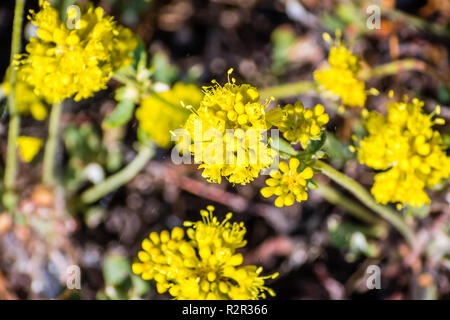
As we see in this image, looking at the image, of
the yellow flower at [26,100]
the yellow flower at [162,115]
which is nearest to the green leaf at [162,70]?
the yellow flower at [162,115]

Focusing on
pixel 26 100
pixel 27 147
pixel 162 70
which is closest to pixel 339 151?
pixel 162 70

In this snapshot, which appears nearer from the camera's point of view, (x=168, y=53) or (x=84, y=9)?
(x=84, y=9)

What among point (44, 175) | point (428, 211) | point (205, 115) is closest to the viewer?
point (205, 115)

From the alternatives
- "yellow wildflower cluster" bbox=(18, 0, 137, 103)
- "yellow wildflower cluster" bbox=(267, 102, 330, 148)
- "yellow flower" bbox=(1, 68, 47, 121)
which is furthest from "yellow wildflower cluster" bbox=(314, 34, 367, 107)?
"yellow flower" bbox=(1, 68, 47, 121)

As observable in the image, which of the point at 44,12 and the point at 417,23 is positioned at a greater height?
the point at 417,23

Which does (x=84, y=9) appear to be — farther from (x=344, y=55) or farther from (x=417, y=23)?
(x=417, y=23)

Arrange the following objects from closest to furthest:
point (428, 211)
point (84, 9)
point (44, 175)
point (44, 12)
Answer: point (44, 12) < point (84, 9) < point (428, 211) < point (44, 175)
